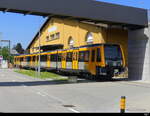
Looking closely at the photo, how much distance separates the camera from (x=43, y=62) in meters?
46.4

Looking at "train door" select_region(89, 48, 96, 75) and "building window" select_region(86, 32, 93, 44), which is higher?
"building window" select_region(86, 32, 93, 44)

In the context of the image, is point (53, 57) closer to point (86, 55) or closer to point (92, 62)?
point (86, 55)

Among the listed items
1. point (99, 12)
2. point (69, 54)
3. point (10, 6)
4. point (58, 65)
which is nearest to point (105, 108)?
point (10, 6)

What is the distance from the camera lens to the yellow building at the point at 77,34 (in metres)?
37.5

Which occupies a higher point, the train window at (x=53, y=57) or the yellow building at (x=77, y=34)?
the yellow building at (x=77, y=34)

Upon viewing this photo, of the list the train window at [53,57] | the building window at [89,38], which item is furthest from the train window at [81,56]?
the building window at [89,38]

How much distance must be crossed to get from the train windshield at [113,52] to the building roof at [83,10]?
2.27 m

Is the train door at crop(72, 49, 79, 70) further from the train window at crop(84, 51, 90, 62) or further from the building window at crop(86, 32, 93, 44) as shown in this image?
the building window at crop(86, 32, 93, 44)

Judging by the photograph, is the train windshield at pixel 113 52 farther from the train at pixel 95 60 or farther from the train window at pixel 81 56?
the train window at pixel 81 56

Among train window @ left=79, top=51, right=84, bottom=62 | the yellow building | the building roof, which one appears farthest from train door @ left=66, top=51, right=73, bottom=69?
the building roof

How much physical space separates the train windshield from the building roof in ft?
7.44

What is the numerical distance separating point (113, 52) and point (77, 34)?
19.0 meters

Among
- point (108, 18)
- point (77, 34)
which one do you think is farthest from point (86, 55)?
point (77, 34)

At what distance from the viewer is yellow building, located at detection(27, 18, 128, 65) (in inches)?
1476
